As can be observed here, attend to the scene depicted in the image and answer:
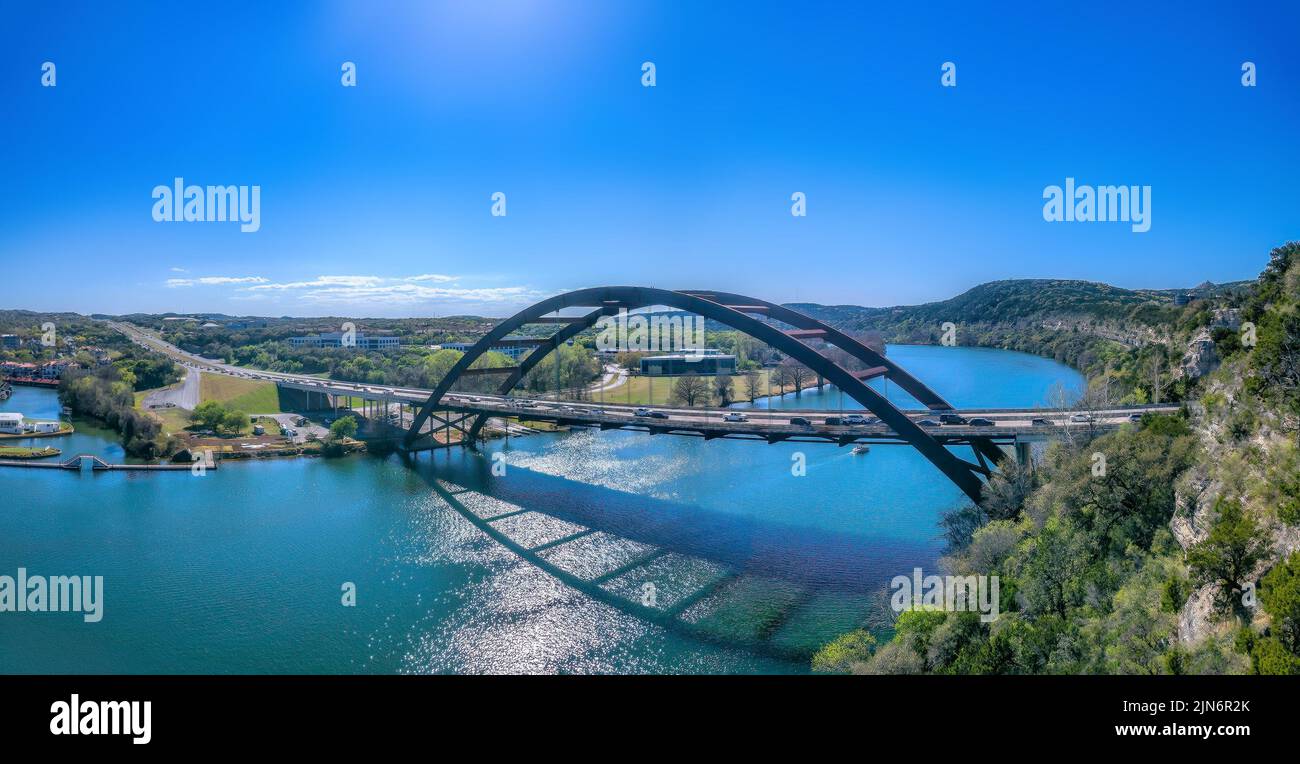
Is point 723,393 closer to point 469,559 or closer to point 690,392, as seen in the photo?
Result: point 690,392

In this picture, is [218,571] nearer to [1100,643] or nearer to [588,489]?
[588,489]

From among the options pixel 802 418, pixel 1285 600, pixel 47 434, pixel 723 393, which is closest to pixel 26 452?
pixel 47 434

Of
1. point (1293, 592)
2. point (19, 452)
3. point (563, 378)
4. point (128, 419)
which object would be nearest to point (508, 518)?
point (1293, 592)

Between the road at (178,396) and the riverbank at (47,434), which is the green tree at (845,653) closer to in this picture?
the road at (178,396)

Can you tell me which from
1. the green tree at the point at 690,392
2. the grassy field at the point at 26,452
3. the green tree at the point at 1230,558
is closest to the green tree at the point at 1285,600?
the green tree at the point at 1230,558

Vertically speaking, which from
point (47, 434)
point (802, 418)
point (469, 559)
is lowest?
point (469, 559)

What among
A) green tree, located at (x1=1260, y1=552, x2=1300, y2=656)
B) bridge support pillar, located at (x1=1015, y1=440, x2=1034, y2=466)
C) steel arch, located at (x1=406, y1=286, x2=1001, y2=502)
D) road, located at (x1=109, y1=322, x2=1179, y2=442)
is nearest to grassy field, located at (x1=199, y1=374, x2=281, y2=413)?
road, located at (x1=109, y1=322, x2=1179, y2=442)
